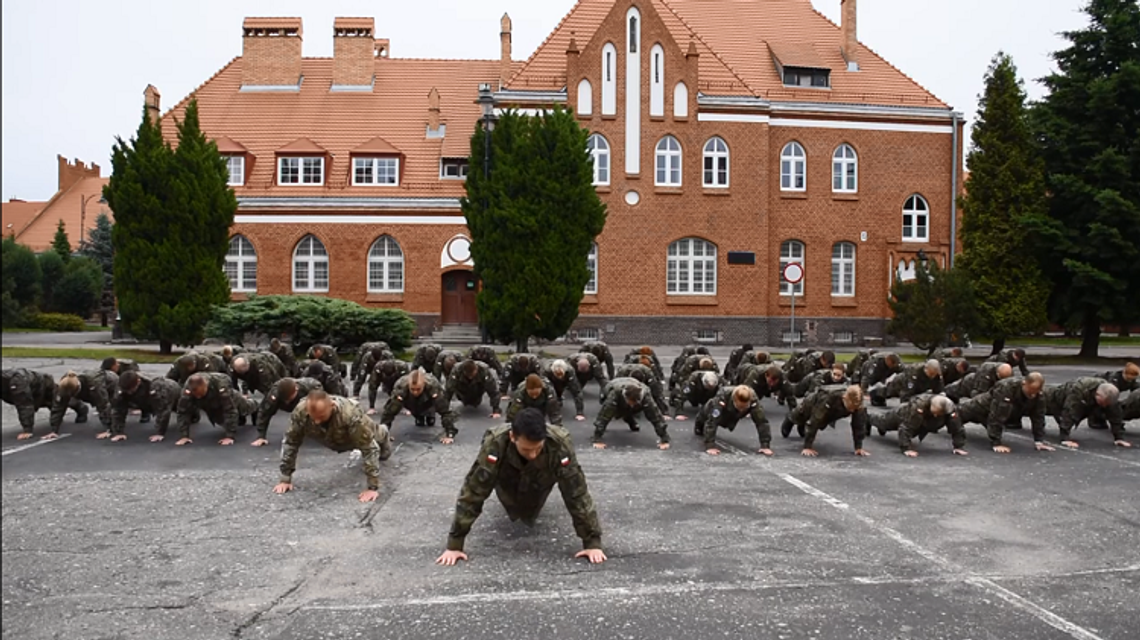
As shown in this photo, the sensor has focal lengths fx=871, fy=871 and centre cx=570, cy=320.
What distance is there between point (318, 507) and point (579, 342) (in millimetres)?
25612

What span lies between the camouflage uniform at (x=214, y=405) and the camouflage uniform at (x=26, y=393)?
6.28ft

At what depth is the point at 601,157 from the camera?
3459cm

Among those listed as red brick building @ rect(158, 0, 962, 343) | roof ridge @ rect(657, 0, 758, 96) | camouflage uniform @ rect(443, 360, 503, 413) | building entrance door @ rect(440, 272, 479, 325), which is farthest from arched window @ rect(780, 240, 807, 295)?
camouflage uniform @ rect(443, 360, 503, 413)

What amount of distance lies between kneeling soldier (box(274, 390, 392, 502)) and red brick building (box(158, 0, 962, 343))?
25.9 metres

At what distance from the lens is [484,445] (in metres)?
6.64

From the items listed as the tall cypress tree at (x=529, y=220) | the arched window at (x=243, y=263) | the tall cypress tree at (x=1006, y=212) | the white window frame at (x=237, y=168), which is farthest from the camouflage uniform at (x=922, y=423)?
the white window frame at (x=237, y=168)

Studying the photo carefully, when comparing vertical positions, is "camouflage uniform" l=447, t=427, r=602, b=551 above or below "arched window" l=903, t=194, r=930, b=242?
below

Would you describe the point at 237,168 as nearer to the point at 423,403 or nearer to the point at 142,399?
the point at 142,399

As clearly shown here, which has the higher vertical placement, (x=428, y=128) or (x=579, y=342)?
(x=428, y=128)

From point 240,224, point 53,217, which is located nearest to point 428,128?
point 240,224

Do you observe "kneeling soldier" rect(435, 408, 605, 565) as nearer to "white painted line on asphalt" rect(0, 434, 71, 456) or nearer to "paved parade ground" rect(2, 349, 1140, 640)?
"paved parade ground" rect(2, 349, 1140, 640)

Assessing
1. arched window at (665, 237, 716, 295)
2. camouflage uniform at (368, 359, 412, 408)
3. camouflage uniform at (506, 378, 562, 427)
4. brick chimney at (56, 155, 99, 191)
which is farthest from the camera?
brick chimney at (56, 155, 99, 191)

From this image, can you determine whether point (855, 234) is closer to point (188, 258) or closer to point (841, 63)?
point (841, 63)

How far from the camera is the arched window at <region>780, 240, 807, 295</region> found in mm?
36188
